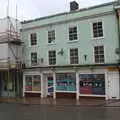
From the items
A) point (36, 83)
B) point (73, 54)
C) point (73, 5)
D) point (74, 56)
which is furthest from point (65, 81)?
point (73, 5)

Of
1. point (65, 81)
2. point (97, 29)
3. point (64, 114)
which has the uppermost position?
point (97, 29)

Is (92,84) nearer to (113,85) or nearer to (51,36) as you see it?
(113,85)

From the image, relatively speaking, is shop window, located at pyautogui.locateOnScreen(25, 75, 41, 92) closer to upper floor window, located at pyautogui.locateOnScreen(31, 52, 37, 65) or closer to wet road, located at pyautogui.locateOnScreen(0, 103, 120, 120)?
upper floor window, located at pyautogui.locateOnScreen(31, 52, 37, 65)

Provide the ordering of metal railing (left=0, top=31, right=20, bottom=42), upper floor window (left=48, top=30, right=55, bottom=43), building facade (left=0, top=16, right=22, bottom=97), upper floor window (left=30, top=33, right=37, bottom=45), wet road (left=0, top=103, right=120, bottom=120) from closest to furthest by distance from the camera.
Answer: wet road (left=0, top=103, right=120, bottom=120) < upper floor window (left=48, top=30, right=55, bottom=43) < upper floor window (left=30, top=33, right=37, bottom=45) < building facade (left=0, top=16, right=22, bottom=97) < metal railing (left=0, top=31, right=20, bottom=42)

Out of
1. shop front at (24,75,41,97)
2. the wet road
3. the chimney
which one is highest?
the chimney

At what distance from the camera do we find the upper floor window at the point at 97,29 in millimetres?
23953

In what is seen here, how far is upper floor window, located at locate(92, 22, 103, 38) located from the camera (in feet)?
78.6

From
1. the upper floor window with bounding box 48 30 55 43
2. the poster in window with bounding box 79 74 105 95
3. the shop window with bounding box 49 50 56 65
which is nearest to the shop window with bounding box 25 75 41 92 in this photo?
the shop window with bounding box 49 50 56 65

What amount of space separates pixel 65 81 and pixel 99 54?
4479mm

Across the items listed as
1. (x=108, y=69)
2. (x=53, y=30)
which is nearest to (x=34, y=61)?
(x=53, y=30)

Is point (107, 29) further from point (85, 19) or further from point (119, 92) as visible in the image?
point (119, 92)

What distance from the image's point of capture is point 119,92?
22344mm

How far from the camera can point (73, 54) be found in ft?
84.1

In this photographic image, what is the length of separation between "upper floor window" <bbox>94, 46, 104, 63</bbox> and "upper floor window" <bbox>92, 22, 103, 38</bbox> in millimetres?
1108
